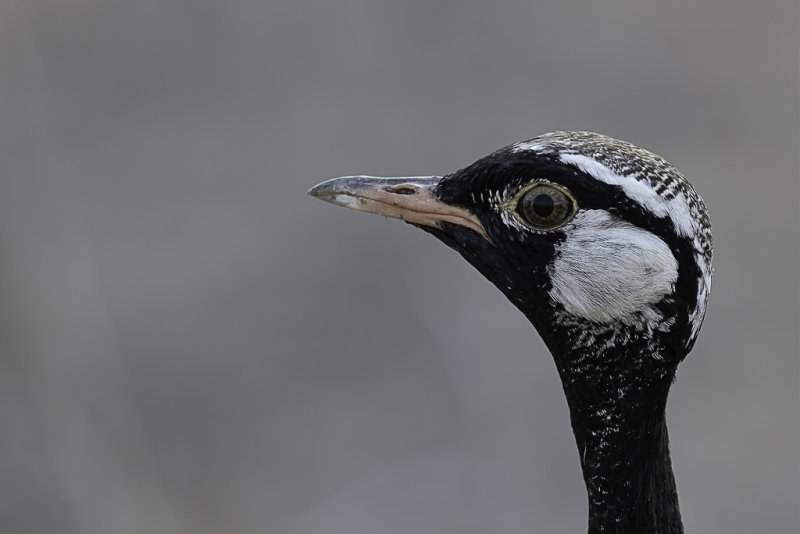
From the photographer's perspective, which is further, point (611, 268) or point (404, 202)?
point (404, 202)

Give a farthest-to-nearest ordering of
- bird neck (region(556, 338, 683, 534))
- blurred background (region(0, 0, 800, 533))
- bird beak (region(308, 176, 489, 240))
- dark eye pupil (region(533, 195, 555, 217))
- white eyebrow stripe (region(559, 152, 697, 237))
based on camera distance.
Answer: blurred background (region(0, 0, 800, 533))
bird beak (region(308, 176, 489, 240))
bird neck (region(556, 338, 683, 534))
dark eye pupil (region(533, 195, 555, 217))
white eyebrow stripe (region(559, 152, 697, 237))

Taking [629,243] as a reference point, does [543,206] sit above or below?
above

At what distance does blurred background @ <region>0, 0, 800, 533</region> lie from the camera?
8.49 metres

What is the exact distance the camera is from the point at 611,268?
3586mm

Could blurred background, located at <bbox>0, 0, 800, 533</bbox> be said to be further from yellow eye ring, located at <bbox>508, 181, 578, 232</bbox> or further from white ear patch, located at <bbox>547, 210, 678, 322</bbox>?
white ear patch, located at <bbox>547, 210, 678, 322</bbox>

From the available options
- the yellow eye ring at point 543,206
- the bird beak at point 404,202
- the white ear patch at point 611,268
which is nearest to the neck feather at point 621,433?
the white ear patch at point 611,268

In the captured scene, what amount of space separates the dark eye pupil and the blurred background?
4.68 metres

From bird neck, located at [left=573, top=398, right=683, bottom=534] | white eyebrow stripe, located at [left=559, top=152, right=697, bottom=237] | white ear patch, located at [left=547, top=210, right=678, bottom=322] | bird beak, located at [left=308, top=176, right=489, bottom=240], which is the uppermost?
bird beak, located at [left=308, top=176, right=489, bottom=240]

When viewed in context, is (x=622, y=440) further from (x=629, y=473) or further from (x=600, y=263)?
(x=600, y=263)

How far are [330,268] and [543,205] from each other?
7339 mm

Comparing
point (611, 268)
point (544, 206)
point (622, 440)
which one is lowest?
point (622, 440)

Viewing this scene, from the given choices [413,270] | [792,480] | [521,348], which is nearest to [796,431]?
[792,480]

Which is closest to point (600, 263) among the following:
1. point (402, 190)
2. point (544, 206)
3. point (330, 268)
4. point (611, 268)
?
point (611, 268)

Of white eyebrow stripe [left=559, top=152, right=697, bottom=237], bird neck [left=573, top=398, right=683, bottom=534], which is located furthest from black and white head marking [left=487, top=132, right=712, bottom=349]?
bird neck [left=573, top=398, right=683, bottom=534]
